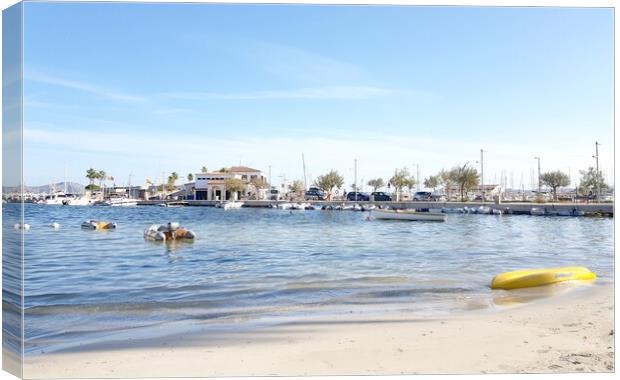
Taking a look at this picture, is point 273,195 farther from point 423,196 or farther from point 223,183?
point 223,183

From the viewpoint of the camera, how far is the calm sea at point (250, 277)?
576 cm

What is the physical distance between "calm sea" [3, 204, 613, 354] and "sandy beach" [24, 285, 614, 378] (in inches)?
23.0

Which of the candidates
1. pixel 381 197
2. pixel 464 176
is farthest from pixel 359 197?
pixel 464 176

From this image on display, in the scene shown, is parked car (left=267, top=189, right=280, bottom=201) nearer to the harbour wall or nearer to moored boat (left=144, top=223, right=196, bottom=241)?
the harbour wall

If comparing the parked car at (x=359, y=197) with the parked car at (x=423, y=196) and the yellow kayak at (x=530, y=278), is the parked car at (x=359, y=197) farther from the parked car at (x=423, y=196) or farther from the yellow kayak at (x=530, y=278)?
the yellow kayak at (x=530, y=278)

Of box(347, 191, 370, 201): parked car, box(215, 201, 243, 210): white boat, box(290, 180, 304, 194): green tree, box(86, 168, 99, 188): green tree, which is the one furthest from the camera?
box(347, 191, 370, 201): parked car

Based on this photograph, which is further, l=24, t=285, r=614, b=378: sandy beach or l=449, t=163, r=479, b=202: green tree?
l=449, t=163, r=479, b=202: green tree

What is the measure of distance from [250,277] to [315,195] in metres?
35.0

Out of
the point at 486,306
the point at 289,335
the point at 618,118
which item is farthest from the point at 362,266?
the point at 618,118

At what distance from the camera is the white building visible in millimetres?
25977

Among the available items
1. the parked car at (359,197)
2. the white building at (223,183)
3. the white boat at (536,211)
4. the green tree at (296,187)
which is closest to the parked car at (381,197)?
the parked car at (359,197)

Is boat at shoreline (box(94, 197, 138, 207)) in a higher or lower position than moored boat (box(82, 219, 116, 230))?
higher

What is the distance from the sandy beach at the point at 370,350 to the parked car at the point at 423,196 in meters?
33.5

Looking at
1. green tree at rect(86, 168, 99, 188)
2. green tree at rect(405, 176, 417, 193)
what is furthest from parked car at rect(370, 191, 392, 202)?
green tree at rect(86, 168, 99, 188)
